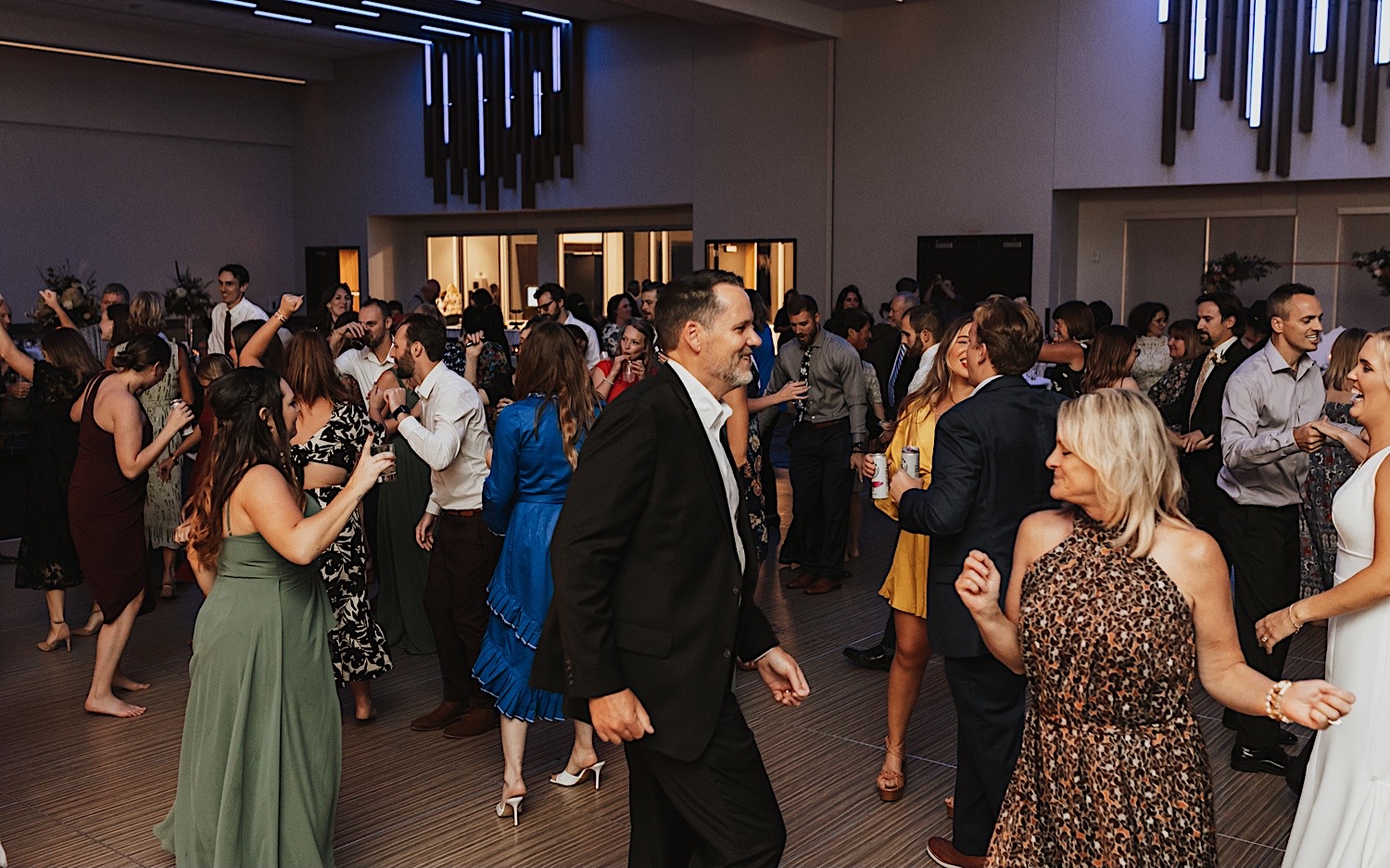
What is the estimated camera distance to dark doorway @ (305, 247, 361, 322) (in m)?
20.1

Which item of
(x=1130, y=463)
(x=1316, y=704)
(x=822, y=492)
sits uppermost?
(x=1130, y=463)

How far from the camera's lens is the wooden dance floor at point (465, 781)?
159 inches

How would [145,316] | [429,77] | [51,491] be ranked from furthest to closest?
[429,77] → [145,316] → [51,491]

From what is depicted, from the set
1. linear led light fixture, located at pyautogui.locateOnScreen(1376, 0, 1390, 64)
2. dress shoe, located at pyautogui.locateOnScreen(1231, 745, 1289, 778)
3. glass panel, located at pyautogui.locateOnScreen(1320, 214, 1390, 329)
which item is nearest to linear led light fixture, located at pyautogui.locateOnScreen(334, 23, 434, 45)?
linear led light fixture, located at pyautogui.locateOnScreen(1376, 0, 1390, 64)

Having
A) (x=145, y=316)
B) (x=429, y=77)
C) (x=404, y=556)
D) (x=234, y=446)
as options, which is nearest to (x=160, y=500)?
(x=145, y=316)

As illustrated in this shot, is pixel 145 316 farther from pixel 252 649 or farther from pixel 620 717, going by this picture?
pixel 620 717

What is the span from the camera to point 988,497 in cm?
369

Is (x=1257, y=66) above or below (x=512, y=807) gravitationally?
above

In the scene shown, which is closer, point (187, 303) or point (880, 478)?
point (880, 478)

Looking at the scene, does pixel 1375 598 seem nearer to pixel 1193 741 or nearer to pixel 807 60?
pixel 1193 741

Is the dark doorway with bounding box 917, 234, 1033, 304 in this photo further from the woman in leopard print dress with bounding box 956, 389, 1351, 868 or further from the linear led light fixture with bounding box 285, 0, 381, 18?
the woman in leopard print dress with bounding box 956, 389, 1351, 868

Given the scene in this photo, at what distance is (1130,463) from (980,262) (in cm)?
1164

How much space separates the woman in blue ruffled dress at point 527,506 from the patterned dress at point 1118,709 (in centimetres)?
213

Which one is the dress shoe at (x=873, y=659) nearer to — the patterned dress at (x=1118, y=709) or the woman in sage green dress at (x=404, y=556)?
the woman in sage green dress at (x=404, y=556)
